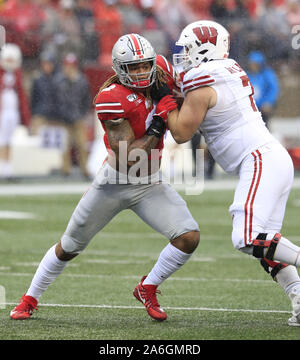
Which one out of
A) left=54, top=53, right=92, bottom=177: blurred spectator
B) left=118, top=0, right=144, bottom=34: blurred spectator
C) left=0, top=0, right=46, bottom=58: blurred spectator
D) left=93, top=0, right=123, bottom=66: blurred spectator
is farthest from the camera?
left=118, top=0, right=144, bottom=34: blurred spectator

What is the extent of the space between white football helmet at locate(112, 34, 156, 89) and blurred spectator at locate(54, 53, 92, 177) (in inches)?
374

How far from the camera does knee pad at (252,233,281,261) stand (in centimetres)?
516

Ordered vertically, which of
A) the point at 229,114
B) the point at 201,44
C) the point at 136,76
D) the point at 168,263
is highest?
the point at 201,44

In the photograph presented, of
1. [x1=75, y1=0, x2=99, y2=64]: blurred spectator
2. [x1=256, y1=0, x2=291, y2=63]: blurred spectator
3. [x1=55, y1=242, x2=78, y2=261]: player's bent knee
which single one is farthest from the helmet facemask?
[x1=256, y1=0, x2=291, y2=63]: blurred spectator

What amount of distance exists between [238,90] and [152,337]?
1469 millimetres

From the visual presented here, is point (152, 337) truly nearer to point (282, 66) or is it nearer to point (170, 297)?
point (170, 297)

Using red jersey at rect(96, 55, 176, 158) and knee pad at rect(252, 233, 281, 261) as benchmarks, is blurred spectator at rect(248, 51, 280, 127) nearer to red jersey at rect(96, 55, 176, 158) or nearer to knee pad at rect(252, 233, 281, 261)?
red jersey at rect(96, 55, 176, 158)

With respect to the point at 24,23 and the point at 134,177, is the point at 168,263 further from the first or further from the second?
the point at 24,23

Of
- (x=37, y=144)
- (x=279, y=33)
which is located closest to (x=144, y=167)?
(x=37, y=144)

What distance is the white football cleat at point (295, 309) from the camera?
5391 mm

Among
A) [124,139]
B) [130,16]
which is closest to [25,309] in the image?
[124,139]

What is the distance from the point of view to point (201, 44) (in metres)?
5.51

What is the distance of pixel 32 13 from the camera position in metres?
16.1

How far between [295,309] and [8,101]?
10025 mm
